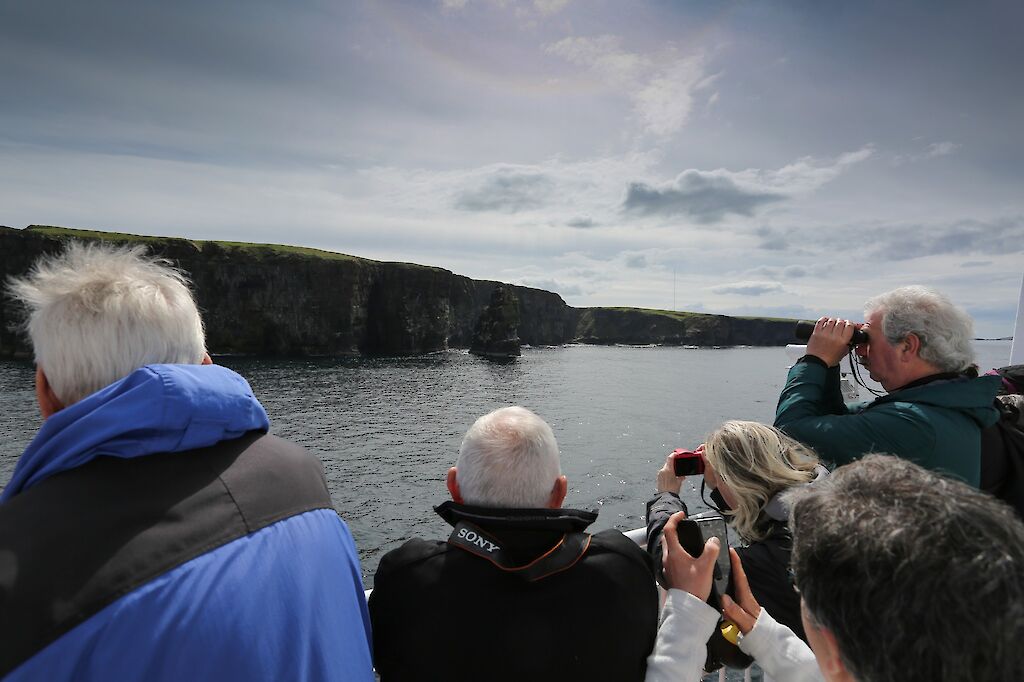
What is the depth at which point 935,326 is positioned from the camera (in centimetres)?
275

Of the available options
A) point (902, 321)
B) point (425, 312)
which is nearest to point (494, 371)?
point (425, 312)

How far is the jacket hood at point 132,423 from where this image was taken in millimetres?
1285

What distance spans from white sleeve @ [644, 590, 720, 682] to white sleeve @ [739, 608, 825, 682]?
0.18 m

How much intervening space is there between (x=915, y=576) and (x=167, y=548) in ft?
4.68

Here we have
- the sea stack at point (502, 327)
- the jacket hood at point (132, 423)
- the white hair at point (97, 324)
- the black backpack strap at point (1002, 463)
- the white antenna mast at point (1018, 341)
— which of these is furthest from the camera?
the sea stack at point (502, 327)

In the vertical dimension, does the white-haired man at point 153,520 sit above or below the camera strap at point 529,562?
above

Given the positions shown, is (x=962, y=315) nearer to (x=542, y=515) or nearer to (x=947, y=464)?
(x=947, y=464)

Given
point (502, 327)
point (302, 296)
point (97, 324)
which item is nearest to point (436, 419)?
point (97, 324)

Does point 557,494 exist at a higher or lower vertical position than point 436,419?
higher

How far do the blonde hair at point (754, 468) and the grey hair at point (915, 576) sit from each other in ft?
4.99

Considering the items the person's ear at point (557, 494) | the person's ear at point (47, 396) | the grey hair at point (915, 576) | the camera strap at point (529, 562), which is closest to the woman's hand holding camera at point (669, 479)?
the person's ear at point (557, 494)

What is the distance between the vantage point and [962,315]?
2789 mm

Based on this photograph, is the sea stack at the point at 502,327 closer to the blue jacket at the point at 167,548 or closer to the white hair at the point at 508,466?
the white hair at the point at 508,466

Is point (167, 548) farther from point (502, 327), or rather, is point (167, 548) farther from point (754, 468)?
point (502, 327)
